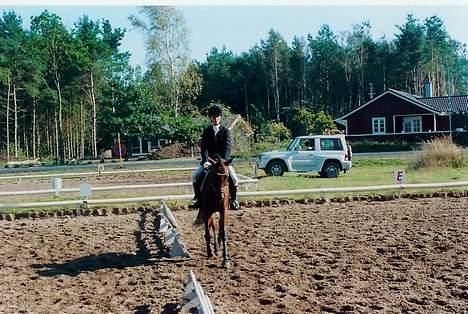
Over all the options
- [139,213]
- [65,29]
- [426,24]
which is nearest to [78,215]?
[139,213]

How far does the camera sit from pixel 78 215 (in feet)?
49.4

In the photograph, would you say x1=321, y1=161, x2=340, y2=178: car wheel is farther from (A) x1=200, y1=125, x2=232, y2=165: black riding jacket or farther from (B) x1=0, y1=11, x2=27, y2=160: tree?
(B) x1=0, y1=11, x2=27, y2=160: tree

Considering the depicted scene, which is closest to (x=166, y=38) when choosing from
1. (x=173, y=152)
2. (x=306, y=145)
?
(x=173, y=152)

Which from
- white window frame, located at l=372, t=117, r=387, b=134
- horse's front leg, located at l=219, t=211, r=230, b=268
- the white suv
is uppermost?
white window frame, located at l=372, t=117, r=387, b=134

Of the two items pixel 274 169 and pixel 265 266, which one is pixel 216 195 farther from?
pixel 274 169

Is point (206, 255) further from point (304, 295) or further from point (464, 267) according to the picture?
point (464, 267)

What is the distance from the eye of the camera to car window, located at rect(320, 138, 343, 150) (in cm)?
2434

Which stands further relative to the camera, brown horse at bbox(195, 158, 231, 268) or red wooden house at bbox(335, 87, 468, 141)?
red wooden house at bbox(335, 87, 468, 141)

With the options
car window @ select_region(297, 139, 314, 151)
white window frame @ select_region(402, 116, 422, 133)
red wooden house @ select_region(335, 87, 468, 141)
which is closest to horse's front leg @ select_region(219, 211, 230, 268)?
car window @ select_region(297, 139, 314, 151)

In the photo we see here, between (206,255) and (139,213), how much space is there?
6.06 m

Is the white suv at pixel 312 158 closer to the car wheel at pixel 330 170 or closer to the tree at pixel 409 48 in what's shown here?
the car wheel at pixel 330 170

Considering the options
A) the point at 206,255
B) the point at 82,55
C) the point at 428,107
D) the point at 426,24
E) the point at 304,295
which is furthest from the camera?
the point at 426,24

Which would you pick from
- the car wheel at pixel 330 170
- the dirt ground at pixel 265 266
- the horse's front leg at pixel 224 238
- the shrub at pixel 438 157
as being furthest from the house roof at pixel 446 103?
the horse's front leg at pixel 224 238

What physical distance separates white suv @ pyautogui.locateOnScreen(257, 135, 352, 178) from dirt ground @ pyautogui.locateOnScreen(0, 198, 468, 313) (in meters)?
10.4
